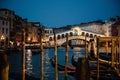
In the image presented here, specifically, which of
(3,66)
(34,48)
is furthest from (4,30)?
(3,66)

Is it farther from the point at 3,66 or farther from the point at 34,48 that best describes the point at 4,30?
the point at 3,66

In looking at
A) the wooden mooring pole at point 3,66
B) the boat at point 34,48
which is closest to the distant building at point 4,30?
the boat at point 34,48

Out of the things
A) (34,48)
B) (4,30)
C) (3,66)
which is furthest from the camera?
(34,48)

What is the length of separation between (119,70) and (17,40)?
1902 cm

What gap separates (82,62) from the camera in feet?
6.41

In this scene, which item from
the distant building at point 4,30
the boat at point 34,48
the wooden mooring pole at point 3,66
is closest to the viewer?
the wooden mooring pole at point 3,66

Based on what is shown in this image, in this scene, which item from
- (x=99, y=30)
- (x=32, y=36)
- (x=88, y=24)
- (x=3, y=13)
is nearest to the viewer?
(x=3, y=13)

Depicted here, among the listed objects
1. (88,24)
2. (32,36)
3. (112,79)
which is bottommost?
(112,79)

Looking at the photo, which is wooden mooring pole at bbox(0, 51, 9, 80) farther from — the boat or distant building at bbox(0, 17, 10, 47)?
distant building at bbox(0, 17, 10, 47)

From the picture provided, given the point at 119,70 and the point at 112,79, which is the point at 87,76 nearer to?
the point at 112,79

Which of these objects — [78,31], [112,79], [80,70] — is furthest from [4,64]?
[78,31]

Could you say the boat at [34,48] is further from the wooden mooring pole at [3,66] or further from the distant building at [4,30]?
the wooden mooring pole at [3,66]

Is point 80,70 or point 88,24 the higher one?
point 88,24

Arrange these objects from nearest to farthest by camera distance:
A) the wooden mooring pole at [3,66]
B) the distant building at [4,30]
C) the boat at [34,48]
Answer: the wooden mooring pole at [3,66] < the boat at [34,48] < the distant building at [4,30]
